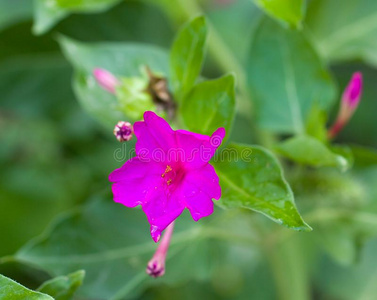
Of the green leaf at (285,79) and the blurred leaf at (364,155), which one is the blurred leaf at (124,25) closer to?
the green leaf at (285,79)

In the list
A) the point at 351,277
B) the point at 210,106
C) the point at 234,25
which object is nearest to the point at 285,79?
the point at 210,106

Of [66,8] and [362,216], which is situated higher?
[66,8]

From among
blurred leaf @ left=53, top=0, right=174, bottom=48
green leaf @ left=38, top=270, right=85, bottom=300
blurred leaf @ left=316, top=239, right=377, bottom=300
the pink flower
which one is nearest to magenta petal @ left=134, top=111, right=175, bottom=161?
the pink flower

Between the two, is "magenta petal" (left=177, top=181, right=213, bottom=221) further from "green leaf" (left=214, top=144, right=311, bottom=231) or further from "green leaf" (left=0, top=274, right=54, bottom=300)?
"green leaf" (left=0, top=274, right=54, bottom=300)

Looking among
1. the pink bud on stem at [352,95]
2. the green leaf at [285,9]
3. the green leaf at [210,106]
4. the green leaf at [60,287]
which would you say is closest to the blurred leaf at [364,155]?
the pink bud on stem at [352,95]

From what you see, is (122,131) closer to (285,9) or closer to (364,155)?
(285,9)

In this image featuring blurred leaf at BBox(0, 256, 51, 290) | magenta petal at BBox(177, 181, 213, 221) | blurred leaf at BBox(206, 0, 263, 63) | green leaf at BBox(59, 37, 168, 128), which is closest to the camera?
magenta petal at BBox(177, 181, 213, 221)

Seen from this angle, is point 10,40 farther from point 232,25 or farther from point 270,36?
point 270,36

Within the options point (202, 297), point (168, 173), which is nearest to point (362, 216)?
point (168, 173)
